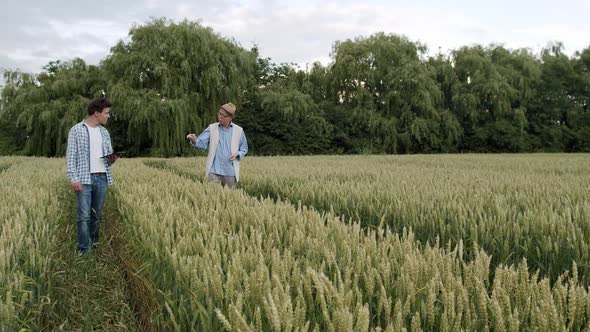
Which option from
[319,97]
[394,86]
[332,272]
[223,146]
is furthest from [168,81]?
[332,272]

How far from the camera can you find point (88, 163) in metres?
5.33

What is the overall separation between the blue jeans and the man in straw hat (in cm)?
157

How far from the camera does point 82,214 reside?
522 centimetres

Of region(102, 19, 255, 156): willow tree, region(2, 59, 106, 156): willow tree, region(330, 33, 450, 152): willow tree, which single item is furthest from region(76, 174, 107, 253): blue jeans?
region(330, 33, 450, 152): willow tree

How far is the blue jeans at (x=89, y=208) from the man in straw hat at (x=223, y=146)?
1575 mm

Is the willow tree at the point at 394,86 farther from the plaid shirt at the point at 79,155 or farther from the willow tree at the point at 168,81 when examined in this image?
the plaid shirt at the point at 79,155

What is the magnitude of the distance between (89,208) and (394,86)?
3205cm

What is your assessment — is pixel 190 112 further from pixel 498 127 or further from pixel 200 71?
pixel 498 127

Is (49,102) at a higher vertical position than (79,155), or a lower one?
higher

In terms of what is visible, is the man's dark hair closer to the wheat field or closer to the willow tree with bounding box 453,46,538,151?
the wheat field

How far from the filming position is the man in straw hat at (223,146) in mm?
6828

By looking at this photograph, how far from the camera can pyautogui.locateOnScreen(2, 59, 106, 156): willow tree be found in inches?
1074

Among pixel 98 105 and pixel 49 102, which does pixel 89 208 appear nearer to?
pixel 98 105

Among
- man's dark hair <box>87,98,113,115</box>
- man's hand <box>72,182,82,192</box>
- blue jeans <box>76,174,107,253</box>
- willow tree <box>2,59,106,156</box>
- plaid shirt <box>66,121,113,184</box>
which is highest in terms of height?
willow tree <box>2,59,106,156</box>
